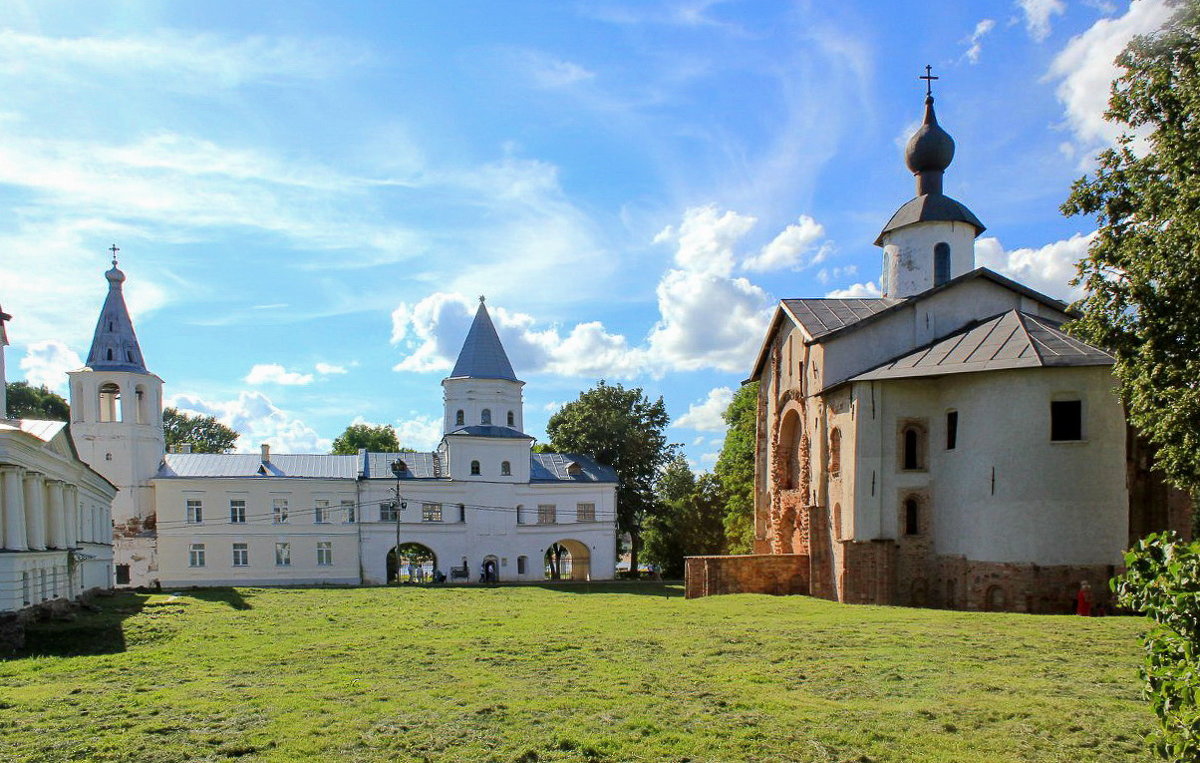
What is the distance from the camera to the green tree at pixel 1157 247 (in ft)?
46.3

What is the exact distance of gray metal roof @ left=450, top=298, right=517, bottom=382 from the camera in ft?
147

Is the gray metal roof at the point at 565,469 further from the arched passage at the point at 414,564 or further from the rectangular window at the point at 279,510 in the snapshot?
the rectangular window at the point at 279,510

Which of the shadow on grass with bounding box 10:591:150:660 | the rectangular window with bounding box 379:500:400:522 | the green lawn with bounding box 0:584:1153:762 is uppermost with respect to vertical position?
the green lawn with bounding box 0:584:1153:762

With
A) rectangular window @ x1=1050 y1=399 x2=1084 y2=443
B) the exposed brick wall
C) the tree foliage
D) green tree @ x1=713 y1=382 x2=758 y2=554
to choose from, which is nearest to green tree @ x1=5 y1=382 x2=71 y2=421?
green tree @ x1=713 y1=382 x2=758 y2=554

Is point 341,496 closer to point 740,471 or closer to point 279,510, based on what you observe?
point 279,510

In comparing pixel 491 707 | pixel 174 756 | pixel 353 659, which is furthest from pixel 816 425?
pixel 174 756

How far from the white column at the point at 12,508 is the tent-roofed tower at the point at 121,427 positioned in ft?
77.3

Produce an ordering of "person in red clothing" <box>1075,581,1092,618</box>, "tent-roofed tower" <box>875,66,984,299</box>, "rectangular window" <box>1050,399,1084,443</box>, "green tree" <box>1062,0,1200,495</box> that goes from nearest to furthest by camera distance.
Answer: "green tree" <box>1062,0,1200,495</box> < "person in red clothing" <box>1075,581,1092,618</box> < "rectangular window" <box>1050,399,1084,443</box> < "tent-roofed tower" <box>875,66,984,299</box>

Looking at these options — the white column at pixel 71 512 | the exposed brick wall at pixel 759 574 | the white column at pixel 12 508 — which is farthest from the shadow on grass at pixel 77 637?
the exposed brick wall at pixel 759 574

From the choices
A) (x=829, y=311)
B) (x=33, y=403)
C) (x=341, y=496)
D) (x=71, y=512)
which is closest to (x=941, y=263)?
(x=829, y=311)

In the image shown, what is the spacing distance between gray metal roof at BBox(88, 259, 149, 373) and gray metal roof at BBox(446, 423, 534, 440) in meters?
14.6

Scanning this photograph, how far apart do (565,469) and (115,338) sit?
856 inches

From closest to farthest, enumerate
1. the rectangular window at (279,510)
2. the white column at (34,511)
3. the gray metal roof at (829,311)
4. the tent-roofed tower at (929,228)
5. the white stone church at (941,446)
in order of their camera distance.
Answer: the white column at (34,511) < the white stone church at (941,446) < the gray metal roof at (829,311) < the tent-roofed tower at (929,228) < the rectangular window at (279,510)

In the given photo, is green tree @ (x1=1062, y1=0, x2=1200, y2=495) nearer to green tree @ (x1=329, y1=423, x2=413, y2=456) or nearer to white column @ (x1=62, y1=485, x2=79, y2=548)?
white column @ (x1=62, y1=485, x2=79, y2=548)
